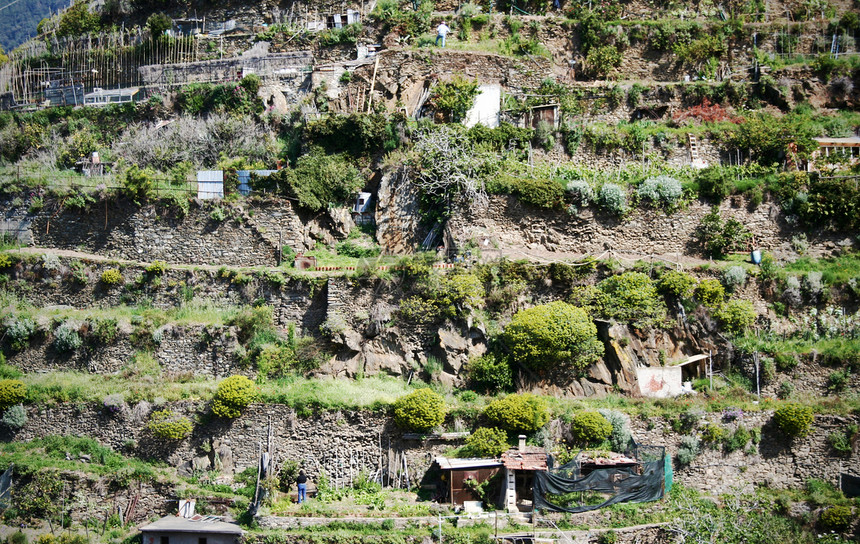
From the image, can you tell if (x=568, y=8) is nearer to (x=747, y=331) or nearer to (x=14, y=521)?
(x=747, y=331)

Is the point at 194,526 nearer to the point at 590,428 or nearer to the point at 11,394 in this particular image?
the point at 11,394

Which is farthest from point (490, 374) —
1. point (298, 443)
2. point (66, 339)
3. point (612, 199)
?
point (66, 339)

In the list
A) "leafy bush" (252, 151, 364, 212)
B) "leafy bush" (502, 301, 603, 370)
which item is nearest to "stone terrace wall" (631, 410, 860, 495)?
"leafy bush" (502, 301, 603, 370)

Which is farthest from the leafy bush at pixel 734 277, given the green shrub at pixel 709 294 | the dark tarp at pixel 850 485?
the dark tarp at pixel 850 485

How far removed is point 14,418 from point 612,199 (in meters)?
20.7

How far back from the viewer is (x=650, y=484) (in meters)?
30.8

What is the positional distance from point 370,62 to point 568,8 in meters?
9.10

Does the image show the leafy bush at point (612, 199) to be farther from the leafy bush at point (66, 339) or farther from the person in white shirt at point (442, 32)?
the leafy bush at point (66, 339)

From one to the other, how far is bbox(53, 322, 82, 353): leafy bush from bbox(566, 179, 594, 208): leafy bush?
56.8 feet

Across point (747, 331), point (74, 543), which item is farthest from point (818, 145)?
point (74, 543)

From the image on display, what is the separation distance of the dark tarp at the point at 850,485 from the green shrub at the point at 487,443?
1034 centimetres

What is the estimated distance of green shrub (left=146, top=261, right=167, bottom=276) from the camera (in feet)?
119

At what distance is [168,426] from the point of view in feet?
105

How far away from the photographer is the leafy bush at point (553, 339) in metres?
32.5
